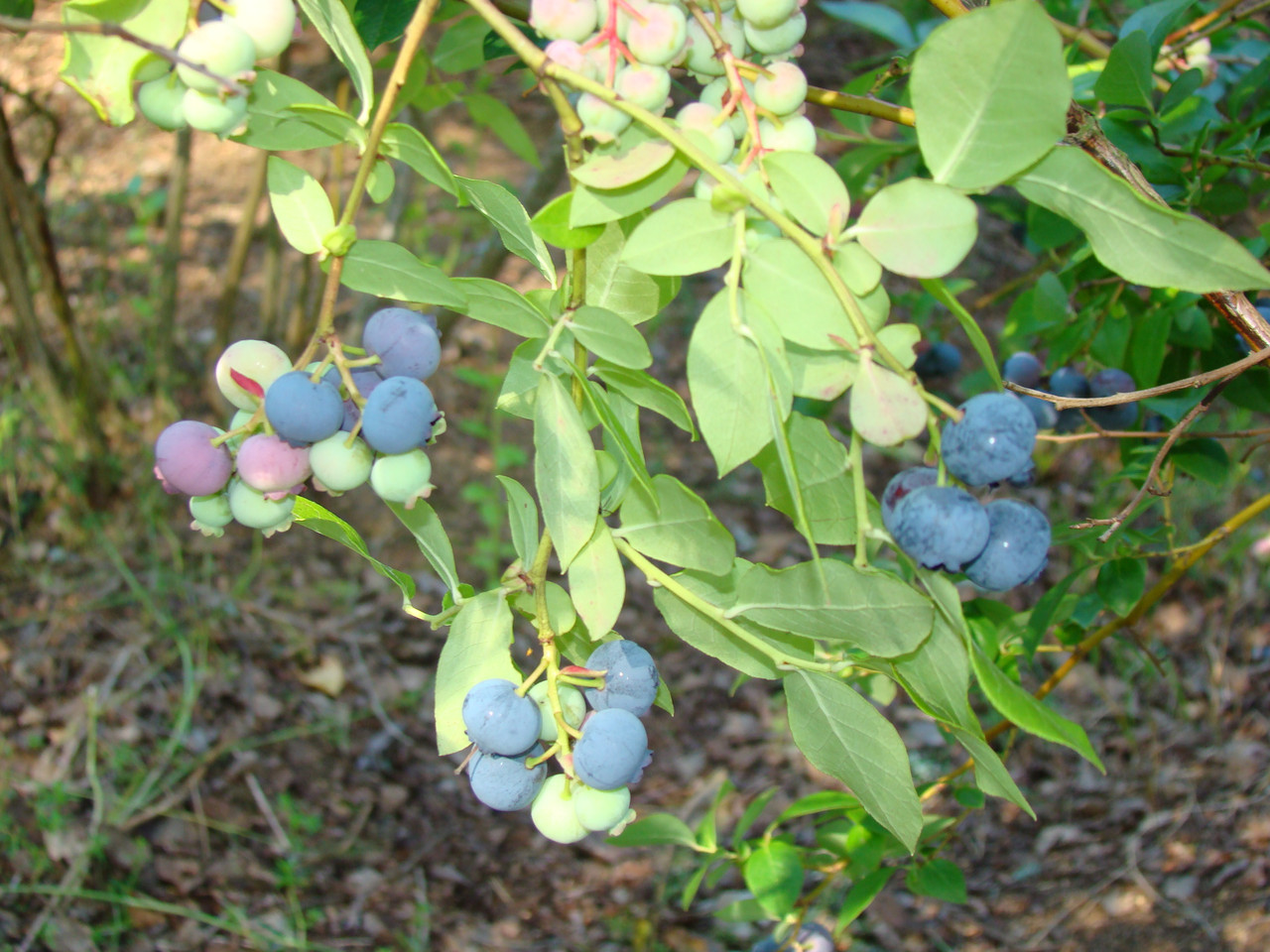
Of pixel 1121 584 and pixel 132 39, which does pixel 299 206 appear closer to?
pixel 132 39

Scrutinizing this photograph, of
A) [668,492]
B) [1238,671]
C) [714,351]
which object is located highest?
[714,351]

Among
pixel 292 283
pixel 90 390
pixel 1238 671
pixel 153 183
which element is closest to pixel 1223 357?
pixel 1238 671

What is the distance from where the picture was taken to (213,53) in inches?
22.0

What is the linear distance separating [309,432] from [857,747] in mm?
394

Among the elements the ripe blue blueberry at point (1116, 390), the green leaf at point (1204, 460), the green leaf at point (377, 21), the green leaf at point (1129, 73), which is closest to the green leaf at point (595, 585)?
the green leaf at point (377, 21)

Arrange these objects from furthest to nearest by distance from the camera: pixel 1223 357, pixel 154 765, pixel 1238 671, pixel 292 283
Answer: pixel 292 283 → pixel 1238 671 → pixel 154 765 → pixel 1223 357

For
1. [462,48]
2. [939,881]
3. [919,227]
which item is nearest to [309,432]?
[919,227]

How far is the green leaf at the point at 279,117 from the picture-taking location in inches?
24.2

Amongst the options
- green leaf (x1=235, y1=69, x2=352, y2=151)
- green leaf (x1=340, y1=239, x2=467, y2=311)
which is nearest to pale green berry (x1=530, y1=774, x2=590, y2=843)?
green leaf (x1=340, y1=239, x2=467, y2=311)

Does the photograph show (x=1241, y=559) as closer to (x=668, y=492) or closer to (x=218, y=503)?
(x=668, y=492)

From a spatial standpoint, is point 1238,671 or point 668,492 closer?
point 668,492

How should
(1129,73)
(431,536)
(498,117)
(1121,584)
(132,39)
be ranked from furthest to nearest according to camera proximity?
(498,117) < (1121,584) < (1129,73) < (431,536) < (132,39)

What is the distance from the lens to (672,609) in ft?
2.37

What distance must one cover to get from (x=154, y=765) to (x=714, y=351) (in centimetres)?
193
